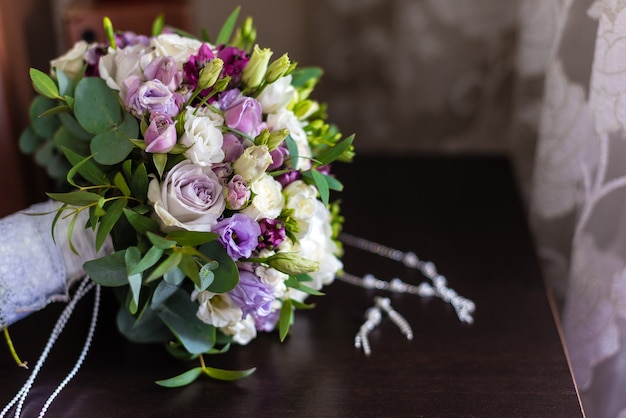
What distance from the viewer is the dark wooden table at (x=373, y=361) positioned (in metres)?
0.72

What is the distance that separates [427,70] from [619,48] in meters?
0.69

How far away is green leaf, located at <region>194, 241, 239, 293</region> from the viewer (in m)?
0.68

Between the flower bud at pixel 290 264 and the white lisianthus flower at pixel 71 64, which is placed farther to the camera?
the white lisianthus flower at pixel 71 64

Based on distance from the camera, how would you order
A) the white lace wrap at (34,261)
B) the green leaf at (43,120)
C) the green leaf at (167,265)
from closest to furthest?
the green leaf at (167,265) < the white lace wrap at (34,261) < the green leaf at (43,120)

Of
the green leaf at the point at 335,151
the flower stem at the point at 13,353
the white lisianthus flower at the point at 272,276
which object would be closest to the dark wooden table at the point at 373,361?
the flower stem at the point at 13,353

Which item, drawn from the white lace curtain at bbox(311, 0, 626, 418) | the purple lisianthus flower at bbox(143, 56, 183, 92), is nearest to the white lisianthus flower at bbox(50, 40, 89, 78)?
the purple lisianthus flower at bbox(143, 56, 183, 92)

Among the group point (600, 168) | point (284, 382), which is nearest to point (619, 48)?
point (600, 168)

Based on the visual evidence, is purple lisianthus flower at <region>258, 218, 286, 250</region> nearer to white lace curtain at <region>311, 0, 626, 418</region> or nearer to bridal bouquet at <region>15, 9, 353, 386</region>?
bridal bouquet at <region>15, 9, 353, 386</region>

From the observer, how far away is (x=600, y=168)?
809 mm

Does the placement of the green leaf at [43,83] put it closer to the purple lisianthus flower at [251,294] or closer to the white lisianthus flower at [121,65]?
the white lisianthus flower at [121,65]

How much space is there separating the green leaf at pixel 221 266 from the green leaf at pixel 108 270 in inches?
3.0

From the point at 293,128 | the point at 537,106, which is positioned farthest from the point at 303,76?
the point at 537,106

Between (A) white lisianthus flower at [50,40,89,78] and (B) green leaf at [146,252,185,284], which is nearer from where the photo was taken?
(B) green leaf at [146,252,185,284]

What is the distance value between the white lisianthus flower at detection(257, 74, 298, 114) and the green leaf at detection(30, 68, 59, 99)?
0.22 metres
